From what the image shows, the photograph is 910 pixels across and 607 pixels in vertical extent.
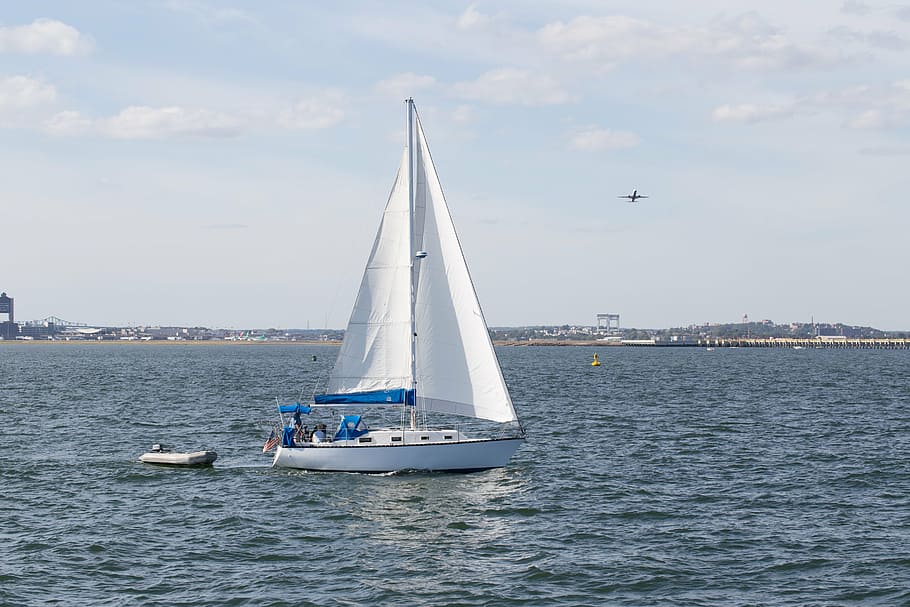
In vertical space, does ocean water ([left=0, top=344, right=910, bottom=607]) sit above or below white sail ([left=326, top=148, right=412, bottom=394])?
below

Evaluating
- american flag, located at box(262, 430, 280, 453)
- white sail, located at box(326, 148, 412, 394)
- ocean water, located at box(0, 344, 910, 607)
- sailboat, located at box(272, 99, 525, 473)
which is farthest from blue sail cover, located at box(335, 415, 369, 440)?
american flag, located at box(262, 430, 280, 453)

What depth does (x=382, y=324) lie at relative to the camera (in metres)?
40.6

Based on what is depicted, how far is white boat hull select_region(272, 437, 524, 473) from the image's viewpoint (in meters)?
38.8

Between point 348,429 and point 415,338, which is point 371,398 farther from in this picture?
point 415,338

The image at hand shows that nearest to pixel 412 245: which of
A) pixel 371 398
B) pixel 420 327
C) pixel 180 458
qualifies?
pixel 420 327

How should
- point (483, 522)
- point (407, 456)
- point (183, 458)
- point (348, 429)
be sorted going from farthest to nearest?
point (183, 458)
point (348, 429)
point (407, 456)
point (483, 522)

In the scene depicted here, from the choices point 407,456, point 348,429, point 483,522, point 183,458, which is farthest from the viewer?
point 183,458

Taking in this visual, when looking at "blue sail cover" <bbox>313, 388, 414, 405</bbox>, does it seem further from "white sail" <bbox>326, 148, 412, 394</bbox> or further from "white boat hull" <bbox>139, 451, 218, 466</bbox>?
"white boat hull" <bbox>139, 451, 218, 466</bbox>

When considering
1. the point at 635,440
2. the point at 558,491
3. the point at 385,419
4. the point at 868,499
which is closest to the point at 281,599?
the point at 558,491

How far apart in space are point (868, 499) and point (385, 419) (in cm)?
3356

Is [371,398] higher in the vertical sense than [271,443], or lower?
higher

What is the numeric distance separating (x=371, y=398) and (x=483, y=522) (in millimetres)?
9549

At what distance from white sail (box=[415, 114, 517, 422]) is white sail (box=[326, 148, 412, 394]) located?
2.23 ft

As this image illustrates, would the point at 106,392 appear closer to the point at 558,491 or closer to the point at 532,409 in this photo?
the point at 532,409
